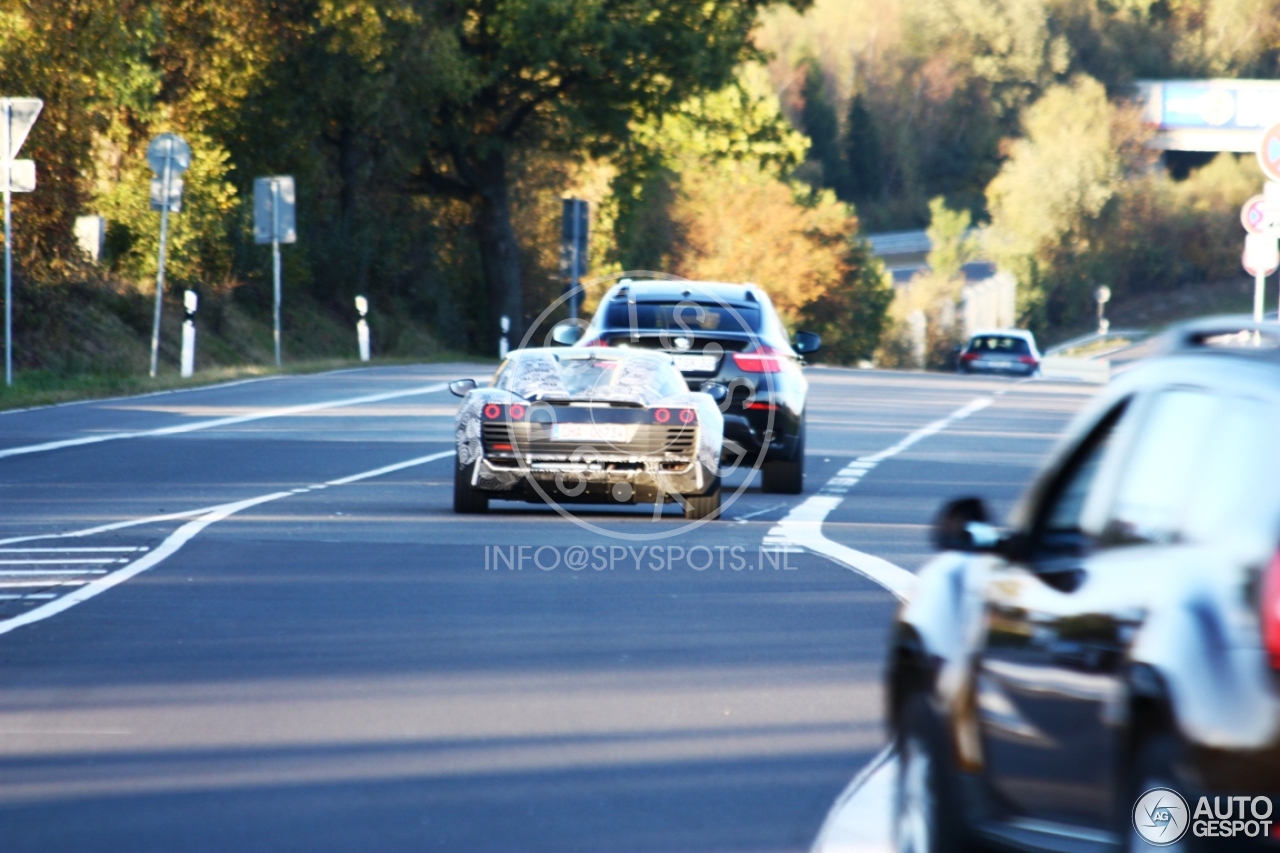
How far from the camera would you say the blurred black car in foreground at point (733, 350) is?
17609 mm

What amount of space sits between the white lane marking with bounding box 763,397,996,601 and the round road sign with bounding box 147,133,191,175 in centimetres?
1486

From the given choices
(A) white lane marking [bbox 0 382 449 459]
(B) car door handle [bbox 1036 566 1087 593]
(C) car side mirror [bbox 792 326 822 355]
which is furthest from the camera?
(A) white lane marking [bbox 0 382 449 459]

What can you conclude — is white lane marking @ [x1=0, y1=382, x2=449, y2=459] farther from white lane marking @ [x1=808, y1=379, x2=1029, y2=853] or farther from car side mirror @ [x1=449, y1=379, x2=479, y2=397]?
white lane marking @ [x1=808, y1=379, x2=1029, y2=853]

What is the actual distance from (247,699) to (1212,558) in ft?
16.4

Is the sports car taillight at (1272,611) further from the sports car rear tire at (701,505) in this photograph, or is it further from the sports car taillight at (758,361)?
the sports car taillight at (758,361)

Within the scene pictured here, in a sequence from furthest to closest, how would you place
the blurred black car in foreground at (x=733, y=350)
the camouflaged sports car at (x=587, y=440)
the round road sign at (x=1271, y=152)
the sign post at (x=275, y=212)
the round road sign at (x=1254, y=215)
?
the sign post at (x=275, y=212)
the round road sign at (x=1254, y=215)
the round road sign at (x=1271, y=152)
the blurred black car in foreground at (x=733, y=350)
the camouflaged sports car at (x=587, y=440)

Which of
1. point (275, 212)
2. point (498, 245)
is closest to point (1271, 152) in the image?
point (275, 212)

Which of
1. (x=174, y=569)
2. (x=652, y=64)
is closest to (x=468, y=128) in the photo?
(x=652, y=64)

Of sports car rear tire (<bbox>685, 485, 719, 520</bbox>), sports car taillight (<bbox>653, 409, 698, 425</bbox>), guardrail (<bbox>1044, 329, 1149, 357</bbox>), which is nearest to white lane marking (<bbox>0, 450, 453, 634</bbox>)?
sports car taillight (<bbox>653, 409, 698, 425</bbox>)

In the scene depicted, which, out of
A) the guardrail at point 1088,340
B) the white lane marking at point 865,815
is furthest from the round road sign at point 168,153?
the guardrail at point 1088,340

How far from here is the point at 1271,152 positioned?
21.0 m

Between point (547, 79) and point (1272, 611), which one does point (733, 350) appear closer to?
point (1272, 611)

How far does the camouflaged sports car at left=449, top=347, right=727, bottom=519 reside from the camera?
1509cm

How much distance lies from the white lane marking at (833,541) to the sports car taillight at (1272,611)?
25.2 ft
